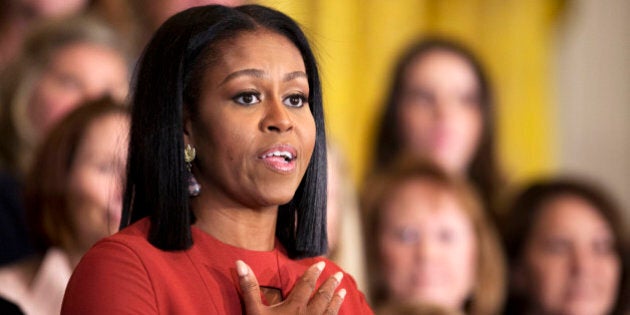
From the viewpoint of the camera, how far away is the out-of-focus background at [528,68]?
4.35 m

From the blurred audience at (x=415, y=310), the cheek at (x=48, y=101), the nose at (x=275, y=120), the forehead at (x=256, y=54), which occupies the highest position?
the forehead at (x=256, y=54)

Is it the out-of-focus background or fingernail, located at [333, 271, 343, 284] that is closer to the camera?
fingernail, located at [333, 271, 343, 284]

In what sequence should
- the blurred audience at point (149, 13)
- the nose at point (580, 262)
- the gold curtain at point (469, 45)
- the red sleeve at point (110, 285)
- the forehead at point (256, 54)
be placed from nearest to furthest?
the red sleeve at point (110, 285) < the forehead at point (256, 54) < the nose at point (580, 262) < the blurred audience at point (149, 13) < the gold curtain at point (469, 45)

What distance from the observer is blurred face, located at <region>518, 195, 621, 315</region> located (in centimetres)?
295

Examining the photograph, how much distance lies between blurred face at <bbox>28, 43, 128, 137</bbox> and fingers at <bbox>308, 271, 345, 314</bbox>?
1.66 metres

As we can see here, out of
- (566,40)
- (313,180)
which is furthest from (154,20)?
(566,40)

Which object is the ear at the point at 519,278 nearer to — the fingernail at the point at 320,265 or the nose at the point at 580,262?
the nose at the point at 580,262

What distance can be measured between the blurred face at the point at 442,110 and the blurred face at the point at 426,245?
646 millimetres

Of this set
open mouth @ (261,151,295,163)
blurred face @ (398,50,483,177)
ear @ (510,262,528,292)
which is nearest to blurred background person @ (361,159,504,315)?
ear @ (510,262,528,292)

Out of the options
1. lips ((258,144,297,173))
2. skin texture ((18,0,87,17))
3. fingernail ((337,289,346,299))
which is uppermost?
lips ((258,144,297,173))

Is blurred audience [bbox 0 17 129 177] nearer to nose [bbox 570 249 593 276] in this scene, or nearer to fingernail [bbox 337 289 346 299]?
nose [bbox 570 249 593 276]

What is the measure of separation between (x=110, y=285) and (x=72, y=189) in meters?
1.20

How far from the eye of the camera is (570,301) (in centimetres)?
294

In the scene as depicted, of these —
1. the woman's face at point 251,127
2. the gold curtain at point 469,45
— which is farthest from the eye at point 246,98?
the gold curtain at point 469,45
